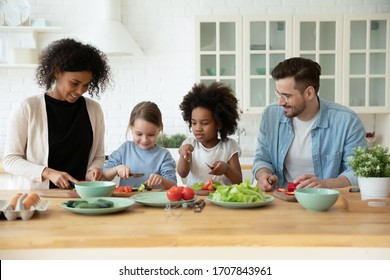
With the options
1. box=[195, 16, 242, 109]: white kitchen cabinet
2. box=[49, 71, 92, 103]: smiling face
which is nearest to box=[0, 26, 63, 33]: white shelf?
box=[195, 16, 242, 109]: white kitchen cabinet

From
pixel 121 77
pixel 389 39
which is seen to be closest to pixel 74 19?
pixel 121 77

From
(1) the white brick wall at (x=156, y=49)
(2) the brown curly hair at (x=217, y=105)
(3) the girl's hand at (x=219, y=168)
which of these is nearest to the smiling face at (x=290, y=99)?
(2) the brown curly hair at (x=217, y=105)

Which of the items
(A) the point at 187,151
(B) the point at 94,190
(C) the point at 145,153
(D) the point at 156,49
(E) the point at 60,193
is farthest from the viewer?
(D) the point at 156,49

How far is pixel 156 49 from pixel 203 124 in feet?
7.96

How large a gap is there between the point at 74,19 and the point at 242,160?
86.0 inches

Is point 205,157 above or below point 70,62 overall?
below

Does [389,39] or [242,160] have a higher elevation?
[389,39]

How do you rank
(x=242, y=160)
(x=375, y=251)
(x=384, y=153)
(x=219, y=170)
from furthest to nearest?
(x=242, y=160) < (x=219, y=170) < (x=384, y=153) < (x=375, y=251)

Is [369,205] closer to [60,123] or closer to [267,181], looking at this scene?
[267,181]

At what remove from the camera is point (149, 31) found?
498cm

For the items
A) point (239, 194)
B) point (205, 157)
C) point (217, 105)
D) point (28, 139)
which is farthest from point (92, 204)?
A: point (217, 105)

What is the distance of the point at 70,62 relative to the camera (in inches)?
A: 98.3
